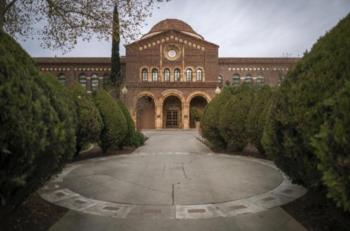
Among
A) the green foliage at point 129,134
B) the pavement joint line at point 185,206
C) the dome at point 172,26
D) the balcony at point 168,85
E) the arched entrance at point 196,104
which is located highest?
the dome at point 172,26

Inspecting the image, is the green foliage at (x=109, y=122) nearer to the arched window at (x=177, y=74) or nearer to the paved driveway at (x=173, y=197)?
the paved driveway at (x=173, y=197)

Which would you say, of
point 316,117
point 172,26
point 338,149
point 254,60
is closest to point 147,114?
point 172,26

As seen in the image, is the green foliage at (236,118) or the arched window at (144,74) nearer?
the green foliage at (236,118)

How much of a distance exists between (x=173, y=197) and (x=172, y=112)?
2839 centimetres

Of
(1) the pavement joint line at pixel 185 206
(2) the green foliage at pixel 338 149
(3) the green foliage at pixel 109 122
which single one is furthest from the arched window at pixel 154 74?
(2) the green foliage at pixel 338 149

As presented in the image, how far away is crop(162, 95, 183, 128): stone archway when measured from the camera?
33125 mm

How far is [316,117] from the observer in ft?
10.1

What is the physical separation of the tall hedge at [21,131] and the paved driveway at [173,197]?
1.02 m

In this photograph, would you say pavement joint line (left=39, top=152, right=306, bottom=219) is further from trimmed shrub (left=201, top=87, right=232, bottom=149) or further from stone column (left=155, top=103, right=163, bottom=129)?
stone column (left=155, top=103, right=163, bottom=129)

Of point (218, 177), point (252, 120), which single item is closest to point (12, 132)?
point (218, 177)

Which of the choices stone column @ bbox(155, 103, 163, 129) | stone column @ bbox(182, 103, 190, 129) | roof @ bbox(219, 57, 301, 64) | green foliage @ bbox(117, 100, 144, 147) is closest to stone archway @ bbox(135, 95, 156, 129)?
stone column @ bbox(155, 103, 163, 129)

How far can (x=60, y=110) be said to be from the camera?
4023 mm

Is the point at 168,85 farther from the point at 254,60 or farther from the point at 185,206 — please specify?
the point at 185,206

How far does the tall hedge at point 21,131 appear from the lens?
2518 mm
